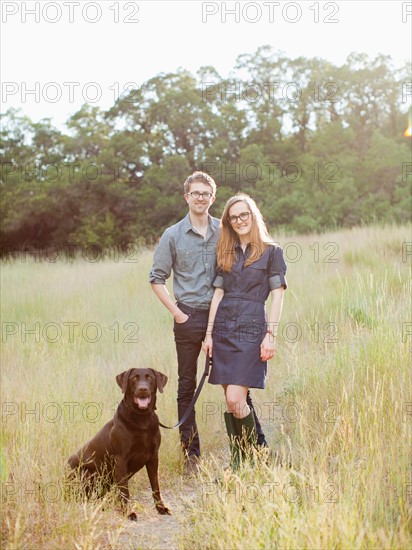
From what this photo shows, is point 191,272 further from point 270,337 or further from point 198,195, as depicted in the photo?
point 270,337

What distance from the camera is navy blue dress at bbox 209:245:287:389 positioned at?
14.5 ft

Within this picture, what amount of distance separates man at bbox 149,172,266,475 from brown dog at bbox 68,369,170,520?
60 centimetres

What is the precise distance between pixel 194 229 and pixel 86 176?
66.8ft

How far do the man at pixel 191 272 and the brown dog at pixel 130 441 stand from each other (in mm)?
604

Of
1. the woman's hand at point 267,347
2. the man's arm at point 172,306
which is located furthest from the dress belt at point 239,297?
the man's arm at point 172,306

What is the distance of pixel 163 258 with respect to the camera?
4914mm

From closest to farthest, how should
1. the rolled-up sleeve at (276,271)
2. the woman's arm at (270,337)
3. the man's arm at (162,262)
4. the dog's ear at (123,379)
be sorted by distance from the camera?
the dog's ear at (123,379), the woman's arm at (270,337), the rolled-up sleeve at (276,271), the man's arm at (162,262)

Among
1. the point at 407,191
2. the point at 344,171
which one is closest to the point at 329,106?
the point at 344,171

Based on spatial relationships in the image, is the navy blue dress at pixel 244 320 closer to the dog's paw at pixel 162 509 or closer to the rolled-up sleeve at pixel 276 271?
the rolled-up sleeve at pixel 276 271

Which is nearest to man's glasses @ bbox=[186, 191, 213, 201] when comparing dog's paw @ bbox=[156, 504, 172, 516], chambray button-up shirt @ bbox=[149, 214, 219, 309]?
chambray button-up shirt @ bbox=[149, 214, 219, 309]

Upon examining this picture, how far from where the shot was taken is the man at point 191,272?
4805mm

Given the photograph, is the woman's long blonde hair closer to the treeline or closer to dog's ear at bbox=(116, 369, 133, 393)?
dog's ear at bbox=(116, 369, 133, 393)

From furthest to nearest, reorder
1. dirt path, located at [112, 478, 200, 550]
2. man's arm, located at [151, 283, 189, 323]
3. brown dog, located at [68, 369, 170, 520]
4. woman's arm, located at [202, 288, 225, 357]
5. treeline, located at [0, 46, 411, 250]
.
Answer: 1. treeline, located at [0, 46, 411, 250]
2. man's arm, located at [151, 283, 189, 323]
3. woman's arm, located at [202, 288, 225, 357]
4. brown dog, located at [68, 369, 170, 520]
5. dirt path, located at [112, 478, 200, 550]

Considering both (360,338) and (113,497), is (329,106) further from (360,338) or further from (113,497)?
(113,497)
